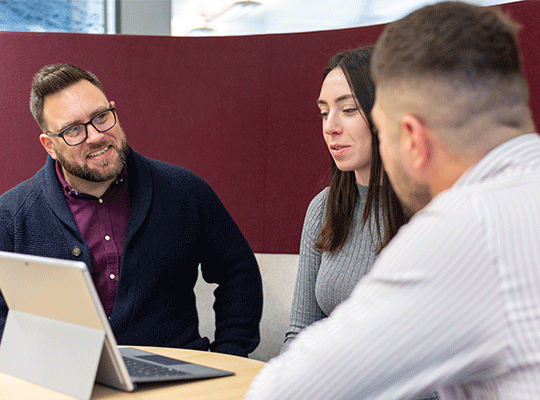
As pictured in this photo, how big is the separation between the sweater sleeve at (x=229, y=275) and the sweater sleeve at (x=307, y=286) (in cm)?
19

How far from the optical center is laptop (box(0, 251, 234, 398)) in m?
0.96

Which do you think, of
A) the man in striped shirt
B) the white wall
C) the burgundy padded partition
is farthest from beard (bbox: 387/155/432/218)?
the white wall

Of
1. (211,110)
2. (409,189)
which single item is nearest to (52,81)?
(211,110)

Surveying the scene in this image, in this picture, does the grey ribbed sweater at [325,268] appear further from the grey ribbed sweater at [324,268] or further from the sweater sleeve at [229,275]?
the sweater sleeve at [229,275]

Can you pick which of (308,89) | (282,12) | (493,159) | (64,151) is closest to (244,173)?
(308,89)

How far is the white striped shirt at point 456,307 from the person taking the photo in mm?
615

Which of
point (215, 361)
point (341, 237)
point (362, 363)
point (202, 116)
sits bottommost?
point (215, 361)

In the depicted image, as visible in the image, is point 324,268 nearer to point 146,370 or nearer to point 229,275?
point 229,275

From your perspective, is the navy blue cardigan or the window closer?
the navy blue cardigan

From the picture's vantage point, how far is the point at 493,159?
0.69 m

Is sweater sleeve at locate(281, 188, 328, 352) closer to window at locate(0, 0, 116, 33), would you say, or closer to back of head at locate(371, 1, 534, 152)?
back of head at locate(371, 1, 534, 152)

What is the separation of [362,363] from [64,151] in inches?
60.3

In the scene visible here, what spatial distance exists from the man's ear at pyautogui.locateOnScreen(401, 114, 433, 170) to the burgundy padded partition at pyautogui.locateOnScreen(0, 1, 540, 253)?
2.06 meters

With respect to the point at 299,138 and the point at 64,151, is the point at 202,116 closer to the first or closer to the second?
the point at 299,138
